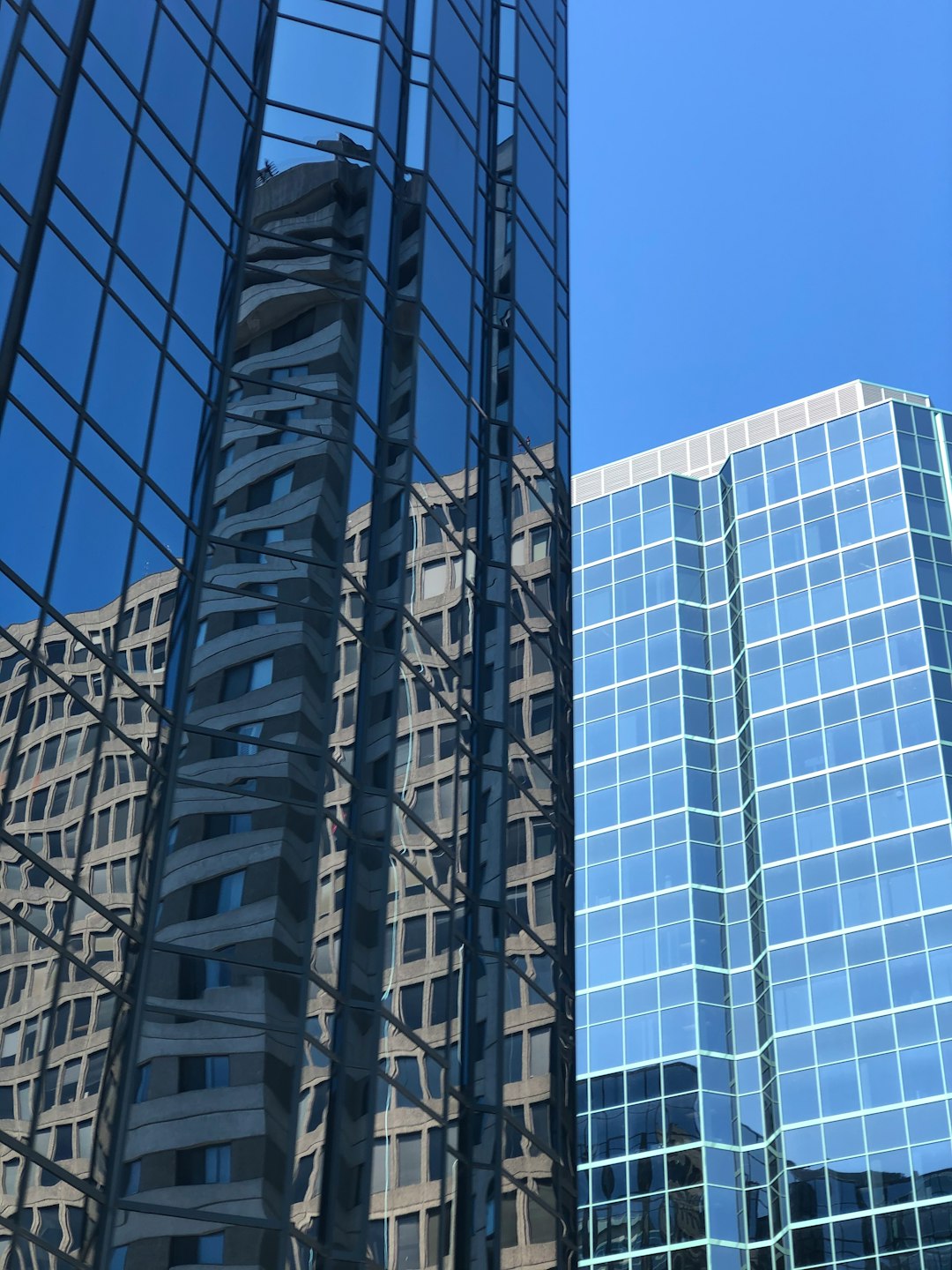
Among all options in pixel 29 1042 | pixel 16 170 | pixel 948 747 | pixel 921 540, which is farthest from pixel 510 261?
pixel 921 540

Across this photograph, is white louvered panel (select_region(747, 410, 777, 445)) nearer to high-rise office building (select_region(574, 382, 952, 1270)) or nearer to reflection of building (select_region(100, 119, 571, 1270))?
high-rise office building (select_region(574, 382, 952, 1270))

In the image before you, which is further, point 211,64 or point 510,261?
point 510,261

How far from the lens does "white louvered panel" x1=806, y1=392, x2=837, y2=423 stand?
10194cm

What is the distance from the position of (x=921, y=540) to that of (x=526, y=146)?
4987 centimetres

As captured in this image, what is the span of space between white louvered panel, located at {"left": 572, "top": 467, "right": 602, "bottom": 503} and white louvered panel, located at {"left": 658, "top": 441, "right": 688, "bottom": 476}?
369 centimetres

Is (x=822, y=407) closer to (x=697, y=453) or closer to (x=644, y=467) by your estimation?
(x=697, y=453)

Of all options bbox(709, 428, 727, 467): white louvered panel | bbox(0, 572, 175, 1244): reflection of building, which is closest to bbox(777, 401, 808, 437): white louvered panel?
bbox(709, 428, 727, 467): white louvered panel

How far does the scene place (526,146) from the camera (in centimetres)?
3650

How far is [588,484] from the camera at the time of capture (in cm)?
10412

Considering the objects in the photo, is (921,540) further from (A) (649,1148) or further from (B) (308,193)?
(B) (308,193)

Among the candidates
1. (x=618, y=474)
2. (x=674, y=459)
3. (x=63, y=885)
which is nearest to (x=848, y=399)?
(x=674, y=459)

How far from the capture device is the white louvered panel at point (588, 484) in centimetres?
10219

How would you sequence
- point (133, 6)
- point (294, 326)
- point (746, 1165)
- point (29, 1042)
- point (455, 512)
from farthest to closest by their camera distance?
point (746, 1165) < point (455, 512) < point (294, 326) < point (133, 6) < point (29, 1042)

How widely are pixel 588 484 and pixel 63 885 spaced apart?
3377 inches
